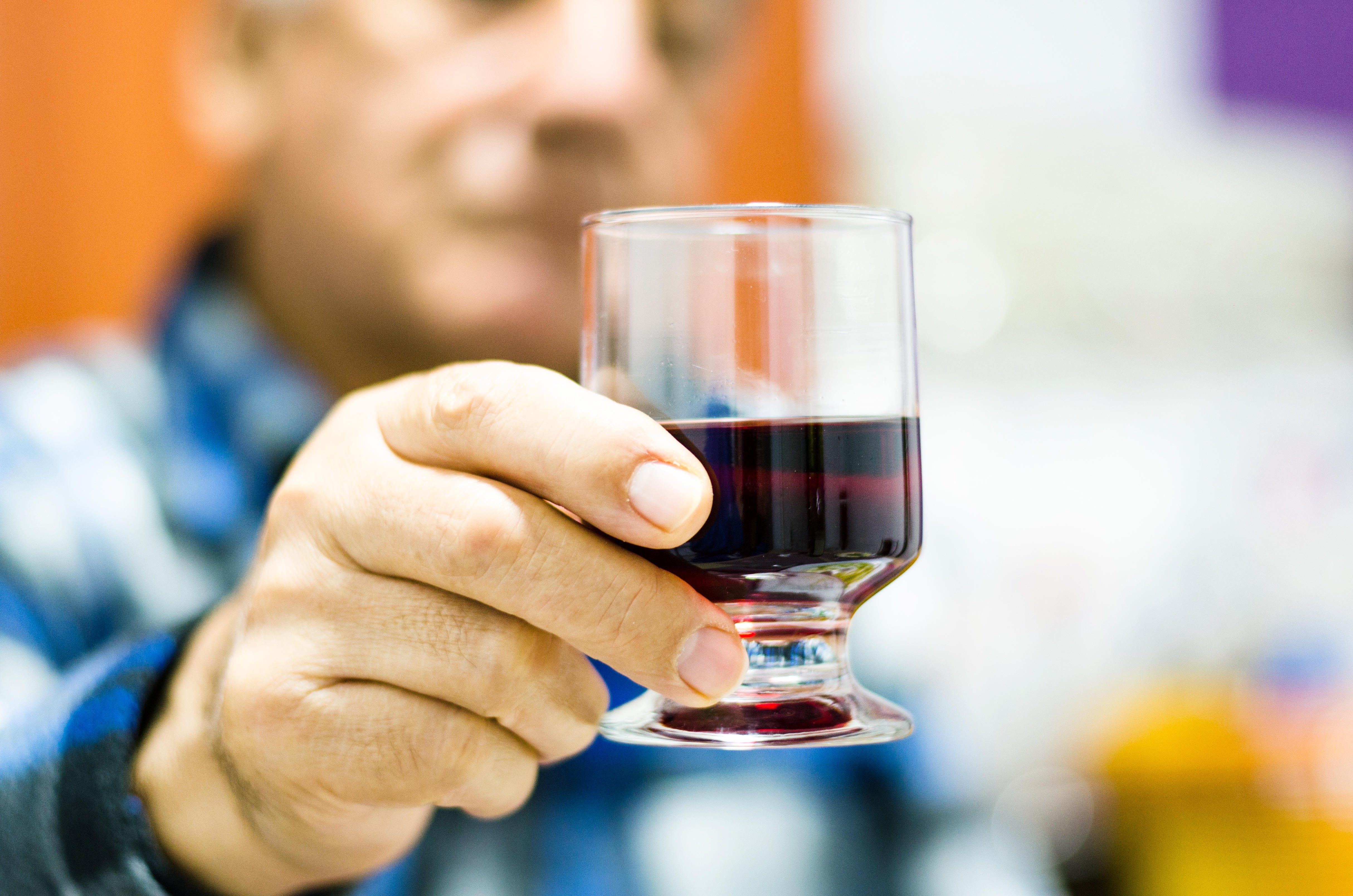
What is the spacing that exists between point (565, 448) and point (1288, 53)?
293 centimetres

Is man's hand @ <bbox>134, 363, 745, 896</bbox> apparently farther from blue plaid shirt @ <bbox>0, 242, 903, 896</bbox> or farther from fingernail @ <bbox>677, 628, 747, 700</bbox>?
blue plaid shirt @ <bbox>0, 242, 903, 896</bbox>

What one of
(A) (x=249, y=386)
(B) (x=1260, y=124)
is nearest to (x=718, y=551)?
(A) (x=249, y=386)

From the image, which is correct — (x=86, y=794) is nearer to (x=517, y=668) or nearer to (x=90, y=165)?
(x=517, y=668)

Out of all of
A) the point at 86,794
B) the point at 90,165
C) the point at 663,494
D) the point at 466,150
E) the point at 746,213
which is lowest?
the point at 86,794

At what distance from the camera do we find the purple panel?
2.67m

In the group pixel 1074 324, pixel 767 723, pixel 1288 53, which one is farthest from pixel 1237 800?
pixel 1288 53

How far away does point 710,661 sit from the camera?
0.60 m

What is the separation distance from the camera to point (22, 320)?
2039 millimetres

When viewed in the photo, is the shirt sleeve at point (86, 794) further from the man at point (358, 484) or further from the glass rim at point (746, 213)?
the glass rim at point (746, 213)

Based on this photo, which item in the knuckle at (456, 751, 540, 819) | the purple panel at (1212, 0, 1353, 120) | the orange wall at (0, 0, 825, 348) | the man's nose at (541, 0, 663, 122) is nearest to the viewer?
the knuckle at (456, 751, 540, 819)

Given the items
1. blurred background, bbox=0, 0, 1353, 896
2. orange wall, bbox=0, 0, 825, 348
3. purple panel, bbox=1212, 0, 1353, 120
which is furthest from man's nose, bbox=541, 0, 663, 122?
purple panel, bbox=1212, 0, 1353, 120

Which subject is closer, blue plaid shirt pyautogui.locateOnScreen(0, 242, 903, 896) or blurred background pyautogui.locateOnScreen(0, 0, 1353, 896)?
blue plaid shirt pyautogui.locateOnScreen(0, 242, 903, 896)

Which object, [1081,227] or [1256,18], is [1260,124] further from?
[1081,227]

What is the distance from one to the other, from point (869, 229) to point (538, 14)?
109 cm
